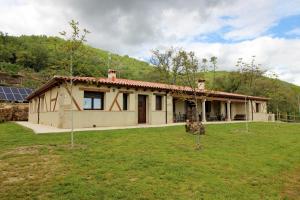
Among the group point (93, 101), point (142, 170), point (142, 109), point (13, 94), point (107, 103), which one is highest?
point (13, 94)

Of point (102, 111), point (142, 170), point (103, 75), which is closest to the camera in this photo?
point (142, 170)

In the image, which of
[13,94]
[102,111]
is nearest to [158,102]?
[102,111]

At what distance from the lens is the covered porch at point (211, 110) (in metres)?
25.1

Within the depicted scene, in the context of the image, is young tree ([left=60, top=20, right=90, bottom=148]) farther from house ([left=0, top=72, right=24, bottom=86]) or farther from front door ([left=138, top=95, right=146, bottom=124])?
house ([left=0, top=72, right=24, bottom=86])

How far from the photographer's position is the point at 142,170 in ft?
23.4

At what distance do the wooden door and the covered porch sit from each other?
4.01 m

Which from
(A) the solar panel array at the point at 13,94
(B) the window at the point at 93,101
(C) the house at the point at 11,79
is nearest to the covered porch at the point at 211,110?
(B) the window at the point at 93,101

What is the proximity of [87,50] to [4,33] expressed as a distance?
56.1 metres

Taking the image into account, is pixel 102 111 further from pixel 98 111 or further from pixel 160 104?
pixel 160 104

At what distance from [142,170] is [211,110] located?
22.8 m

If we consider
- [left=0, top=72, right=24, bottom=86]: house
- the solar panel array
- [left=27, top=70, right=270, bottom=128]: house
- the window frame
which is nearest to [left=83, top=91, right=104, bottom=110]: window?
[left=27, top=70, right=270, bottom=128]: house

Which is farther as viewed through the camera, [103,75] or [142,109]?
[103,75]

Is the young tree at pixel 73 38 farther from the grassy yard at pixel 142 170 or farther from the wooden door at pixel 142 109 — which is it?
the wooden door at pixel 142 109

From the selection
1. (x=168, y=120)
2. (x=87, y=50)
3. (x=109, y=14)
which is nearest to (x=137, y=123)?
(x=168, y=120)
